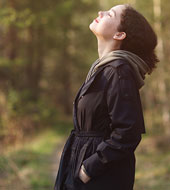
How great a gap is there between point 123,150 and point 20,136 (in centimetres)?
1103

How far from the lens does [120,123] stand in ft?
7.20

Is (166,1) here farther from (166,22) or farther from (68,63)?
(68,63)

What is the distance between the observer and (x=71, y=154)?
2.45m

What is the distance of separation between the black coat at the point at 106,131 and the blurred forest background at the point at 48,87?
14.2 ft

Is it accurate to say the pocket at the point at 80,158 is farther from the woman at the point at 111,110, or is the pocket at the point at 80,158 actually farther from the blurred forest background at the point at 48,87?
the blurred forest background at the point at 48,87

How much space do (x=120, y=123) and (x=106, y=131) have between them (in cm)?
16

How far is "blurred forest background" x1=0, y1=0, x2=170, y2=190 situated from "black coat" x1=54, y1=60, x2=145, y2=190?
171 inches

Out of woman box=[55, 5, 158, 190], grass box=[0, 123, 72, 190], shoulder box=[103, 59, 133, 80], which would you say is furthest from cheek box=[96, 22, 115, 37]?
grass box=[0, 123, 72, 190]

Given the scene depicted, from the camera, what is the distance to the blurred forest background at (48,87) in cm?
811

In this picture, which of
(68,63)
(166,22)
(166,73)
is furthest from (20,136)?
(68,63)

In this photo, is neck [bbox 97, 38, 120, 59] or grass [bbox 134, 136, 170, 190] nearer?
neck [bbox 97, 38, 120, 59]

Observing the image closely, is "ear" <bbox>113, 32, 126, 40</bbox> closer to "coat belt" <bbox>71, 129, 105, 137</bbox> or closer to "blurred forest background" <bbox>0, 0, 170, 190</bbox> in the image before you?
"coat belt" <bbox>71, 129, 105, 137</bbox>

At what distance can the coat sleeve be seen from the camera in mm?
2188

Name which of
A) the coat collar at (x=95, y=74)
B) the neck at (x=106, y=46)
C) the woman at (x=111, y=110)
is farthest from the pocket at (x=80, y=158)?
the neck at (x=106, y=46)
